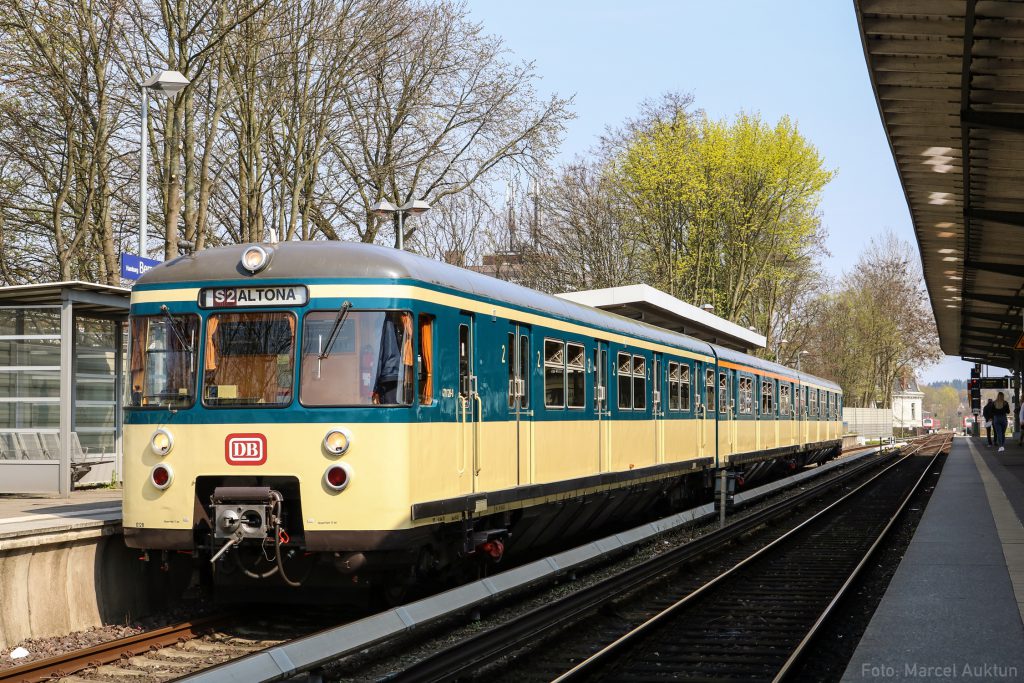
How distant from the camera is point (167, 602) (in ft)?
35.6

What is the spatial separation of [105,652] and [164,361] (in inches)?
88.7

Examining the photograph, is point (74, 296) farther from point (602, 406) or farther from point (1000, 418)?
point (1000, 418)

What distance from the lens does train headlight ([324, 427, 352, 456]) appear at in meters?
8.95

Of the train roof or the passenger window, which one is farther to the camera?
the passenger window

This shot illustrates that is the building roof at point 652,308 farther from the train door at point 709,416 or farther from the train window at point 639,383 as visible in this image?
the train window at point 639,383

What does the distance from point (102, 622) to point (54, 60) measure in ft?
50.6

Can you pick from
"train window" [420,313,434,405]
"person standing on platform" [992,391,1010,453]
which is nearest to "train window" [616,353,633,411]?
"train window" [420,313,434,405]

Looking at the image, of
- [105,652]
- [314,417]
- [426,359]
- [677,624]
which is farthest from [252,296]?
[677,624]

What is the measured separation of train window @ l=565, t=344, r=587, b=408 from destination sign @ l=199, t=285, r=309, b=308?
14.1 ft

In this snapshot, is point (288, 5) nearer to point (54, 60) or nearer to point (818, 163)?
point (54, 60)

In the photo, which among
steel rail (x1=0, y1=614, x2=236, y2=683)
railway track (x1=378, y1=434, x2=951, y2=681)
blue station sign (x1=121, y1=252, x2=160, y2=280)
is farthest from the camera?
blue station sign (x1=121, y1=252, x2=160, y2=280)

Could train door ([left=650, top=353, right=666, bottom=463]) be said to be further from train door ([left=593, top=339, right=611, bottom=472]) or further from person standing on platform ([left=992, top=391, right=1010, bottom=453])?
person standing on platform ([left=992, top=391, right=1010, bottom=453])

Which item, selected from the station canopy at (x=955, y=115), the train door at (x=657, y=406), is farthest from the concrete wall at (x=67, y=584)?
the station canopy at (x=955, y=115)

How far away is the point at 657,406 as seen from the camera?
55.8ft
